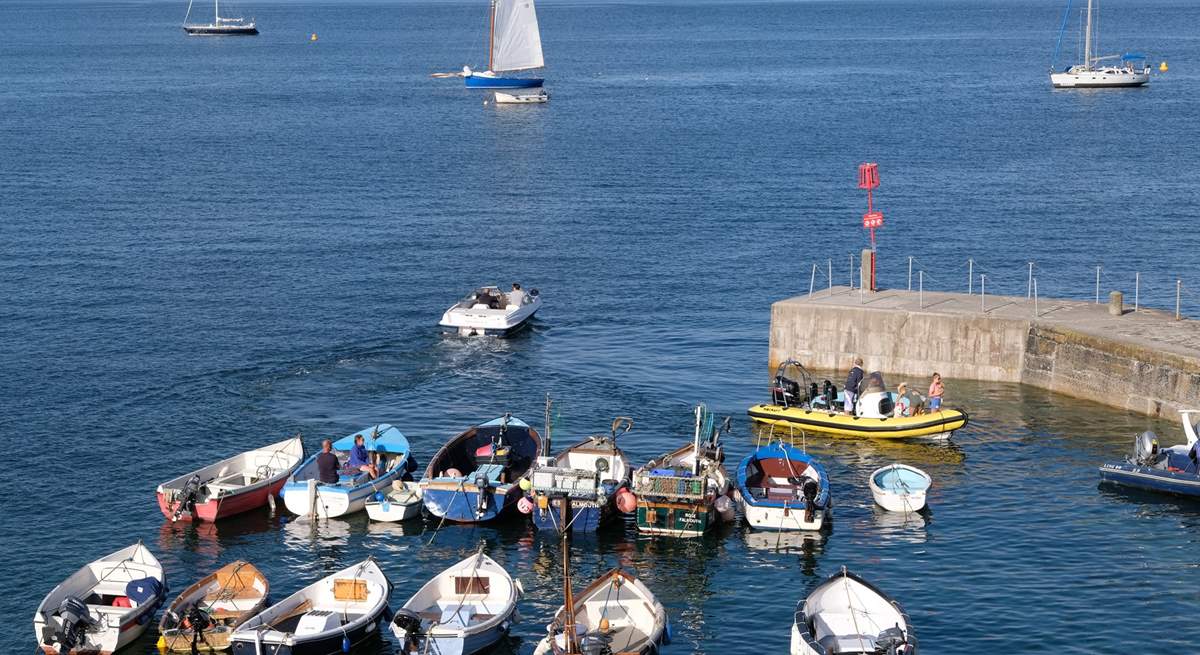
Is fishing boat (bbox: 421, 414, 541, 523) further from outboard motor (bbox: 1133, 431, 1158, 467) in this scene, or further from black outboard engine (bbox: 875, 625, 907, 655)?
outboard motor (bbox: 1133, 431, 1158, 467)

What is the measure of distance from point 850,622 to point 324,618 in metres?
13.3

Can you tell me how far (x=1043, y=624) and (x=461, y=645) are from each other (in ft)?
50.4

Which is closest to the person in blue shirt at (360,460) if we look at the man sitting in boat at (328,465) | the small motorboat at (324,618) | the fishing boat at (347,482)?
the fishing boat at (347,482)

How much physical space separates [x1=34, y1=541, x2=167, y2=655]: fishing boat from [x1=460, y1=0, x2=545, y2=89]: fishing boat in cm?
13620

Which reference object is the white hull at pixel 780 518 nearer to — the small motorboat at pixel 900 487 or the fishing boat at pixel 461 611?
the small motorboat at pixel 900 487

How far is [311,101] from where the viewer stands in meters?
173

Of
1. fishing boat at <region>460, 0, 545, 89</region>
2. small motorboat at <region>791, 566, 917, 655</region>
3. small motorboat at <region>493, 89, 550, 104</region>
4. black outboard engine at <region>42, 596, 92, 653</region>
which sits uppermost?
fishing boat at <region>460, 0, 545, 89</region>

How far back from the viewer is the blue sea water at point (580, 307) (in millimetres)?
43500

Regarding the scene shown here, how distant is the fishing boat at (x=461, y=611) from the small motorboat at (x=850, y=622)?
24.7 feet

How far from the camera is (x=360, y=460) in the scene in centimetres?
4891

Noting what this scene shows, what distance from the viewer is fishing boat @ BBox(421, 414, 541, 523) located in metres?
46.4

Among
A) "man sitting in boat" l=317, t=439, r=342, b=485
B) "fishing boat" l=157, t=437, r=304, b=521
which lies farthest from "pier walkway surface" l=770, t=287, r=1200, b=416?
"fishing boat" l=157, t=437, r=304, b=521

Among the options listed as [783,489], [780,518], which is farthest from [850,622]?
[783,489]

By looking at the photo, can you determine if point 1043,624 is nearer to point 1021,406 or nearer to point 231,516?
point 1021,406
